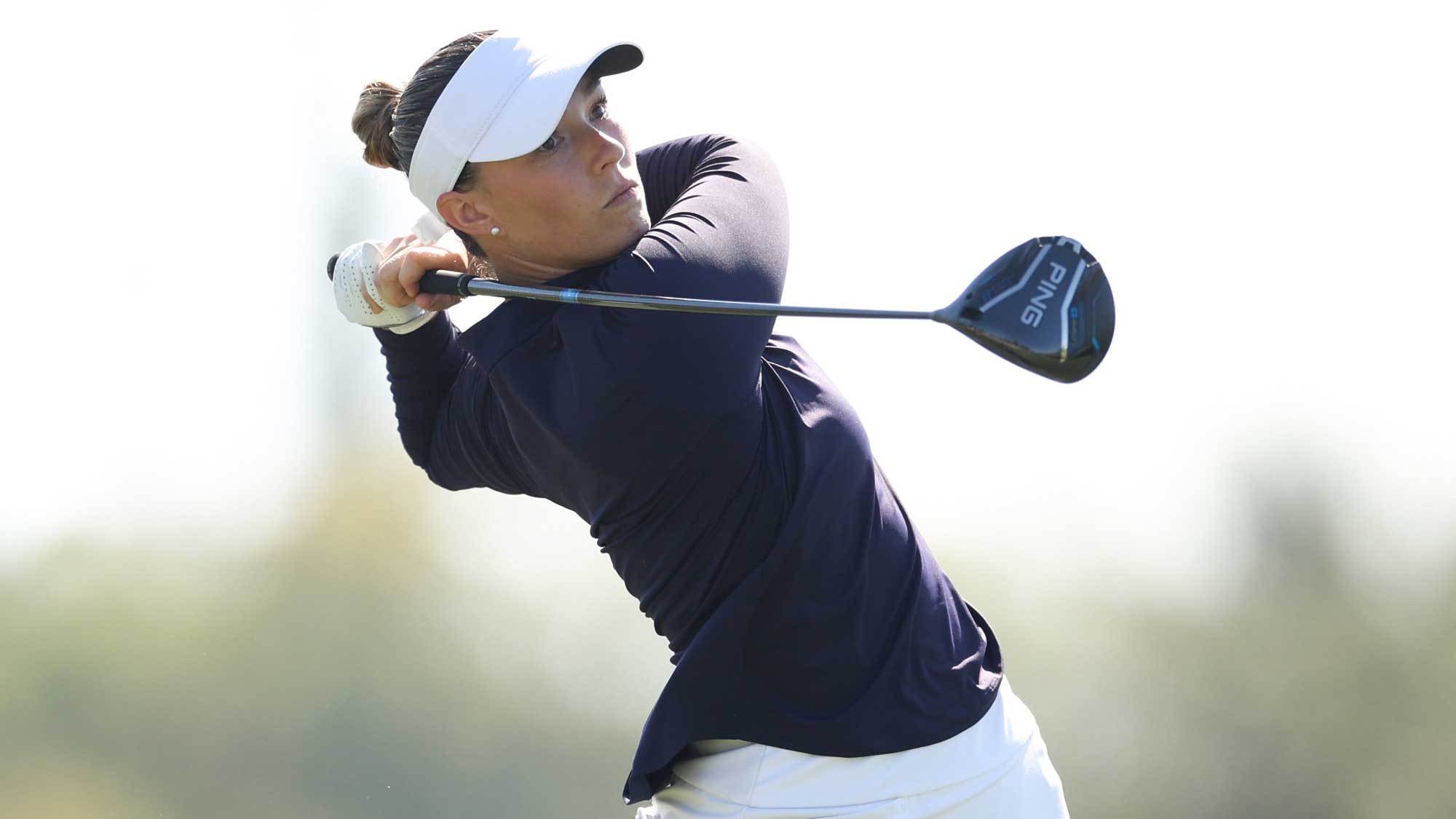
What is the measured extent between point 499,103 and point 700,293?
0.97 ft

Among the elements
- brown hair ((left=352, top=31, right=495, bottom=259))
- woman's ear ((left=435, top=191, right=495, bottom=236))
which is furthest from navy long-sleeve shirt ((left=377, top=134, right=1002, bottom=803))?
brown hair ((left=352, top=31, right=495, bottom=259))

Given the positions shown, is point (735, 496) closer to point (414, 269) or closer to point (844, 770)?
point (844, 770)

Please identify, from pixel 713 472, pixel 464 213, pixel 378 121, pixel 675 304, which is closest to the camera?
pixel 675 304

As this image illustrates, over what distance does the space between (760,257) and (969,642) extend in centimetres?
46

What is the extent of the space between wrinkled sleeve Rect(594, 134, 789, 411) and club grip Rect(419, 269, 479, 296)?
20 centimetres

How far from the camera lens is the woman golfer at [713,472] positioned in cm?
135

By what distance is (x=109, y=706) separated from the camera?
5.07 m

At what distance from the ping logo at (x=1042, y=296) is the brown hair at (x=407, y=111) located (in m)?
0.57

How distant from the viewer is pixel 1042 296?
130 centimetres

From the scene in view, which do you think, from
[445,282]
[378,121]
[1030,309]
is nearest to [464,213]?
[445,282]

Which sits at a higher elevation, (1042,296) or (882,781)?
(1042,296)

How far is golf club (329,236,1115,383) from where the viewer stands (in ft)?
4.19

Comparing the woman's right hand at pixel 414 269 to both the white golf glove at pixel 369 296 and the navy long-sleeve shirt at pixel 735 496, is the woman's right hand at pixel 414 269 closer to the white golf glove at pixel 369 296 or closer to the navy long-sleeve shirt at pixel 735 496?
the white golf glove at pixel 369 296

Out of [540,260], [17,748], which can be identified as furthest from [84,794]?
[540,260]
